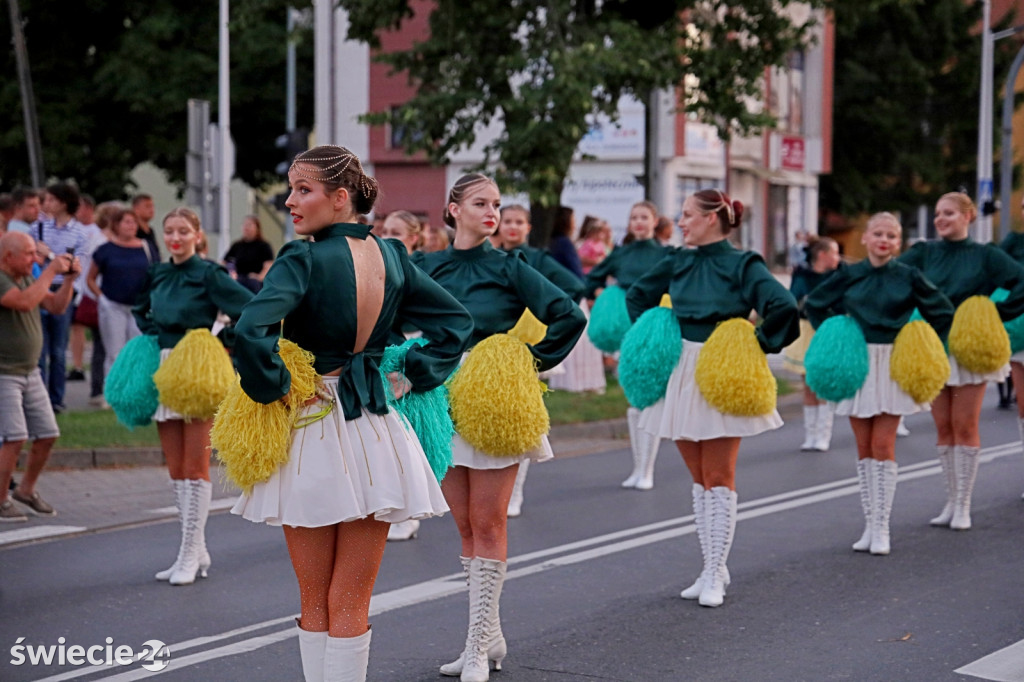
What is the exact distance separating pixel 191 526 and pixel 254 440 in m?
3.40

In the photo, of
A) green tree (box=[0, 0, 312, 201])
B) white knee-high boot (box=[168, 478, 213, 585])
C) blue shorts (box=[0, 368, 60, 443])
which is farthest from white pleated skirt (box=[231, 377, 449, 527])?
green tree (box=[0, 0, 312, 201])

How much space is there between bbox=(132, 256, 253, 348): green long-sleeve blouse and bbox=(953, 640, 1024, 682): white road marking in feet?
13.0

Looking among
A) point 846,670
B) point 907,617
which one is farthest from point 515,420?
point 907,617

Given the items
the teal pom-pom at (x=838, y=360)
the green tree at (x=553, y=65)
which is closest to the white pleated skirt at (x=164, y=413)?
the teal pom-pom at (x=838, y=360)

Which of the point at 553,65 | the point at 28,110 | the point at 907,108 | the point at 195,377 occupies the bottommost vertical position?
the point at 195,377

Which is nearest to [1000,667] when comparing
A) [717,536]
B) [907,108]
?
[717,536]

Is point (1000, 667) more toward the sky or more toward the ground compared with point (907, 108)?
more toward the ground

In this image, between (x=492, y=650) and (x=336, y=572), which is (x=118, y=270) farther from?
(x=336, y=572)

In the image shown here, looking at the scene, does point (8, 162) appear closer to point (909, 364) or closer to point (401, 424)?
point (909, 364)

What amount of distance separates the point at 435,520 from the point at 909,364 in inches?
131

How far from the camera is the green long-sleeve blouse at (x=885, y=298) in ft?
27.2

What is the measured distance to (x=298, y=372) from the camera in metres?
4.38

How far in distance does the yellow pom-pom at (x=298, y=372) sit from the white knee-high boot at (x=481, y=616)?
5.28 feet

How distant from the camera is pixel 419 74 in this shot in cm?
2012
